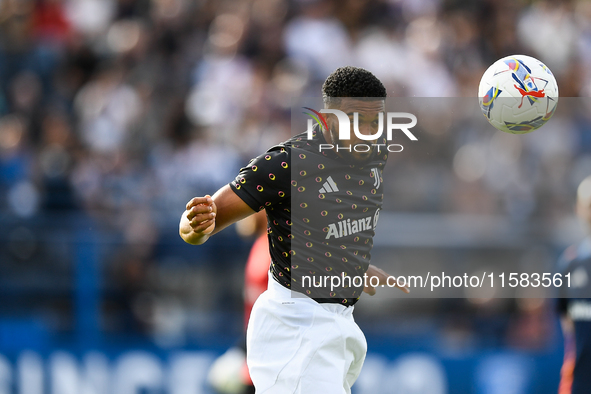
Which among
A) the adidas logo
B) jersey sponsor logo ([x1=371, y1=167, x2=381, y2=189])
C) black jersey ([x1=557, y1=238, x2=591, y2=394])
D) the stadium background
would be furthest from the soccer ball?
the stadium background

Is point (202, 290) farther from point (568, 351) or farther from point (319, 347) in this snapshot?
point (319, 347)

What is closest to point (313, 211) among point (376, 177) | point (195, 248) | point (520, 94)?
point (376, 177)

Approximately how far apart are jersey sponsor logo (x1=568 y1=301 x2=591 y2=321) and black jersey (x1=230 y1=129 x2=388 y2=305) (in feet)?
7.08

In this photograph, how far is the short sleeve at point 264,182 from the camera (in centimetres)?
328

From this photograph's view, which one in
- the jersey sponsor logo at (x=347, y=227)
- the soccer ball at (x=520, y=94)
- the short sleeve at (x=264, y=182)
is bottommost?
the jersey sponsor logo at (x=347, y=227)

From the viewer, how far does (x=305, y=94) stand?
793 cm

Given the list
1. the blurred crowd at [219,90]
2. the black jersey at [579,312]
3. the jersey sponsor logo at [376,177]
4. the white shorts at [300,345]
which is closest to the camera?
the white shorts at [300,345]

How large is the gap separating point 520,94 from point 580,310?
1.88m

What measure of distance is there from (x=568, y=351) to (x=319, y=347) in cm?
256

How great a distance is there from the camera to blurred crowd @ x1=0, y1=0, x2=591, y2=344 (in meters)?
7.21

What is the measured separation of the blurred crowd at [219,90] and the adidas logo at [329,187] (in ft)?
10.3

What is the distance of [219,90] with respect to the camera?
27.6 feet

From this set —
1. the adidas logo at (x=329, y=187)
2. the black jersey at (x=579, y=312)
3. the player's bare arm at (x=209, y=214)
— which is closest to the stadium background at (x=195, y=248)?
the black jersey at (x=579, y=312)

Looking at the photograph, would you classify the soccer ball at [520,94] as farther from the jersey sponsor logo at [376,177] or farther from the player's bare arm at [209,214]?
the player's bare arm at [209,214]
